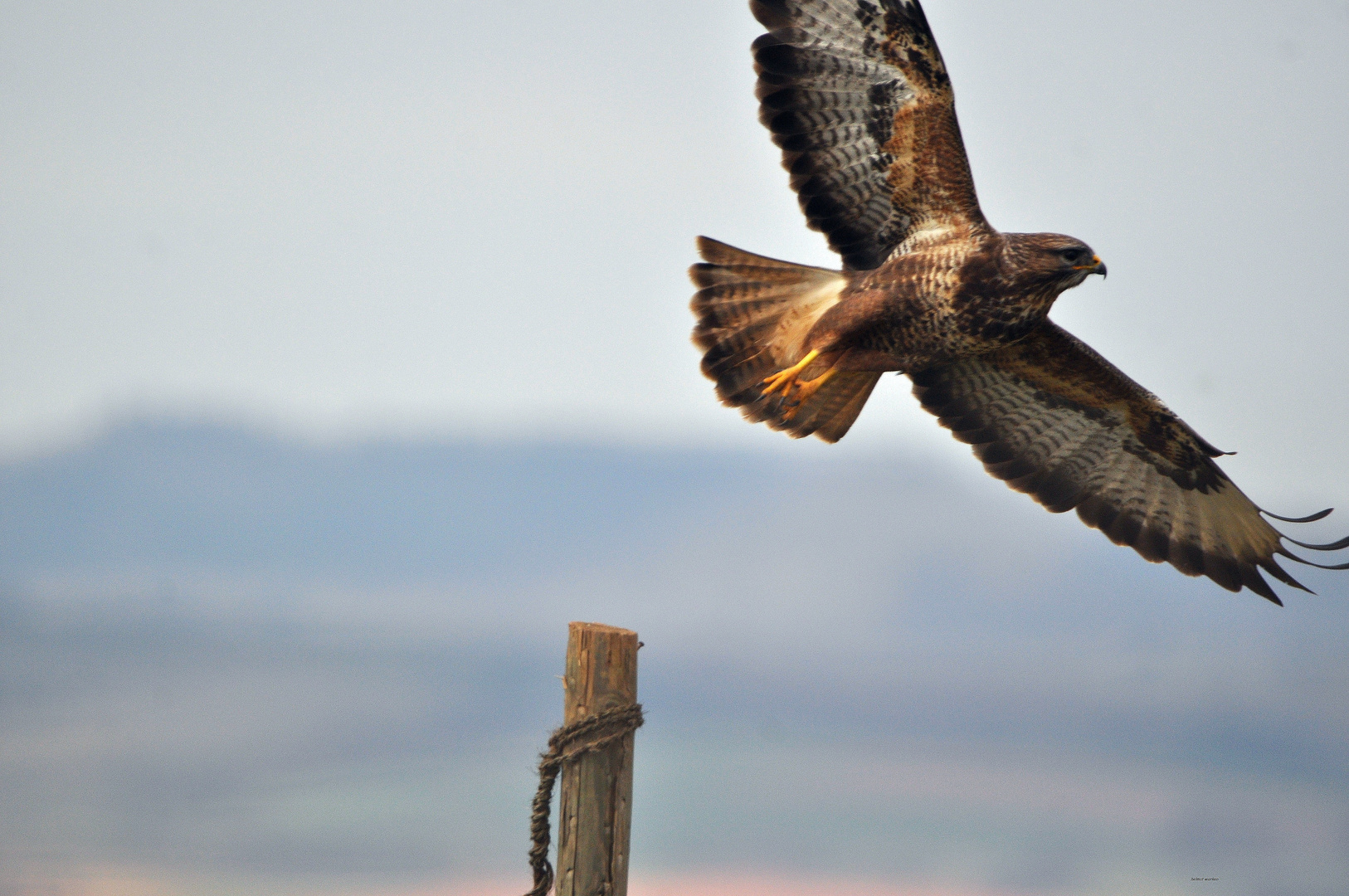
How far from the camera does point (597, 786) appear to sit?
13.2 feet

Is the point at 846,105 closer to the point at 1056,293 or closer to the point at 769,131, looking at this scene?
the point at 769,131

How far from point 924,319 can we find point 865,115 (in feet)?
3.17

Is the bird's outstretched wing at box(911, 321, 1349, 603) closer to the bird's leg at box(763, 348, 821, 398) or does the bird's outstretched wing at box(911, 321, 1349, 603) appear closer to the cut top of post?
the bird's leg at box(763, 348, 821, 398)

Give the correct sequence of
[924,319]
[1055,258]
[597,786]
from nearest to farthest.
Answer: [597,786]
[1055,258]
[924,319]

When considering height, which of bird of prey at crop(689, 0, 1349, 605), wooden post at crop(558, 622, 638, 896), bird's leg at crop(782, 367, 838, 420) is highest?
bird of prey at crop(689, 0, 1349, 605)

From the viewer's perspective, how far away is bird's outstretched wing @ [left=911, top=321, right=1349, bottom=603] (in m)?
6.27

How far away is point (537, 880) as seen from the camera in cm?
417

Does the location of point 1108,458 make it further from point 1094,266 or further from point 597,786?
point 597,786

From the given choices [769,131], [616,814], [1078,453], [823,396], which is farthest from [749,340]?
[616,814]

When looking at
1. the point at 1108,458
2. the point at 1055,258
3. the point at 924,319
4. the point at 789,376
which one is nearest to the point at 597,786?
the point at 789,376

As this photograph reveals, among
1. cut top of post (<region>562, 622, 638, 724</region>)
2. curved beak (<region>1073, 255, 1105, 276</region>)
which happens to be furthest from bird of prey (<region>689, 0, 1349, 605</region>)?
cut top of post (<region>562, 622, 638, 724</region>)

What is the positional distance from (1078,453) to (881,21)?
2.71 m

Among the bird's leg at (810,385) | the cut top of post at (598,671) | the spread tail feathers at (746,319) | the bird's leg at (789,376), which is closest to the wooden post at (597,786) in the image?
the cut top of post at (598,671)

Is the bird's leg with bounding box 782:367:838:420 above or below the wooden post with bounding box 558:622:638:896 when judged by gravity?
above
